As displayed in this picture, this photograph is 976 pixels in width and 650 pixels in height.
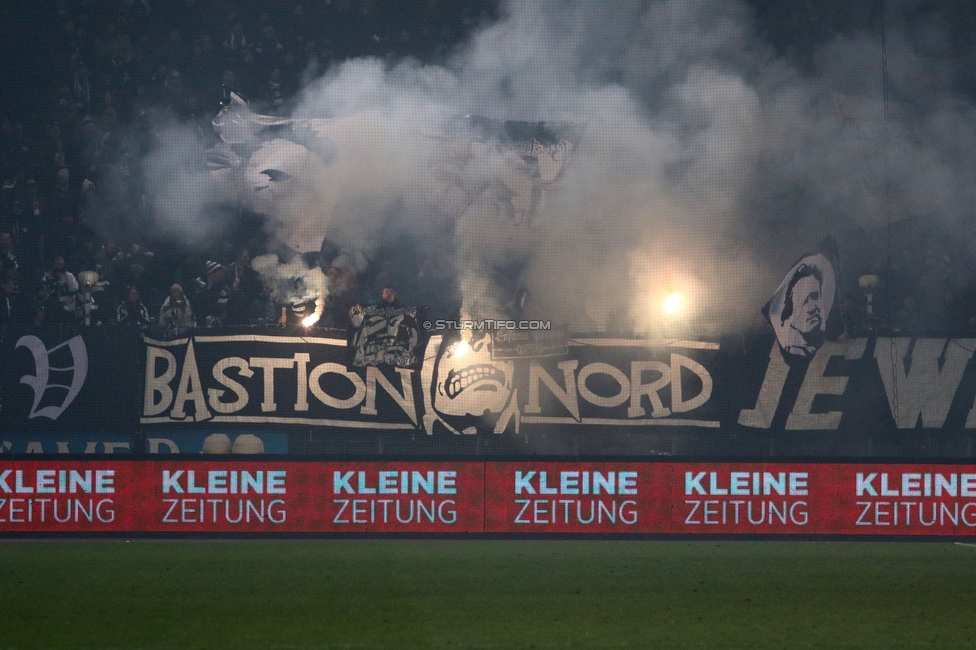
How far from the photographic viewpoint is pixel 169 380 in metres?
11.6

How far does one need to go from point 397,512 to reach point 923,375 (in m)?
6.46

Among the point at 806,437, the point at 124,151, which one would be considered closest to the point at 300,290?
the point at 124,151

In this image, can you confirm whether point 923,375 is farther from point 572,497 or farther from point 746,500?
point 572,497

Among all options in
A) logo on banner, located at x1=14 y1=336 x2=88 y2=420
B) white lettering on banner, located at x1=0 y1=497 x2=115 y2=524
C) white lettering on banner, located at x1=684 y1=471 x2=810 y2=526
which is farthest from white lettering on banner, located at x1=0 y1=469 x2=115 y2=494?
white lettering on banner, located at x1=684 y1=471 x2=810 y2=526

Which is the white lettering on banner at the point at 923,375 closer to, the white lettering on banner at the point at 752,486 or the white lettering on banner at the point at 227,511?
the white lettering on banner at the point at 752,486

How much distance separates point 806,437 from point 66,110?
30.8 ft

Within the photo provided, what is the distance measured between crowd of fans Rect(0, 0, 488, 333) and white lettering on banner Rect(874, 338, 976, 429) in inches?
210

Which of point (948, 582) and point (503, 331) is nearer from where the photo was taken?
point (948, 582)

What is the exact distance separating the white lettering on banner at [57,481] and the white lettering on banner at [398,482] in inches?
72.2

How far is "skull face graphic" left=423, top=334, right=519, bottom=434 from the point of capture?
38.9 ft

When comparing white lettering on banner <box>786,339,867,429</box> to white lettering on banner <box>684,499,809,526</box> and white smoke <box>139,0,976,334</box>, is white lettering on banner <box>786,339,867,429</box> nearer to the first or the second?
white smoke <box>139,0,976,334</box>

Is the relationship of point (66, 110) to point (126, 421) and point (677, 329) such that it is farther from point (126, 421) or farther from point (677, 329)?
point (677, 329)

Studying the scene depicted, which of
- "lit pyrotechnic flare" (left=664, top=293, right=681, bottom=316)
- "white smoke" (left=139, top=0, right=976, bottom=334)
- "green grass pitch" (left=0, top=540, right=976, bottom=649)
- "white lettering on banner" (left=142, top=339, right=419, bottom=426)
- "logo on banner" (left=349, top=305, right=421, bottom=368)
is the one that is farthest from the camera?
"white smoke" (left=139, top=0, right=976, bottom=334)

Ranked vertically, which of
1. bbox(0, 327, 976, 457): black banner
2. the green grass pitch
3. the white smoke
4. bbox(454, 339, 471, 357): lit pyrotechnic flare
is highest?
the white smoke
